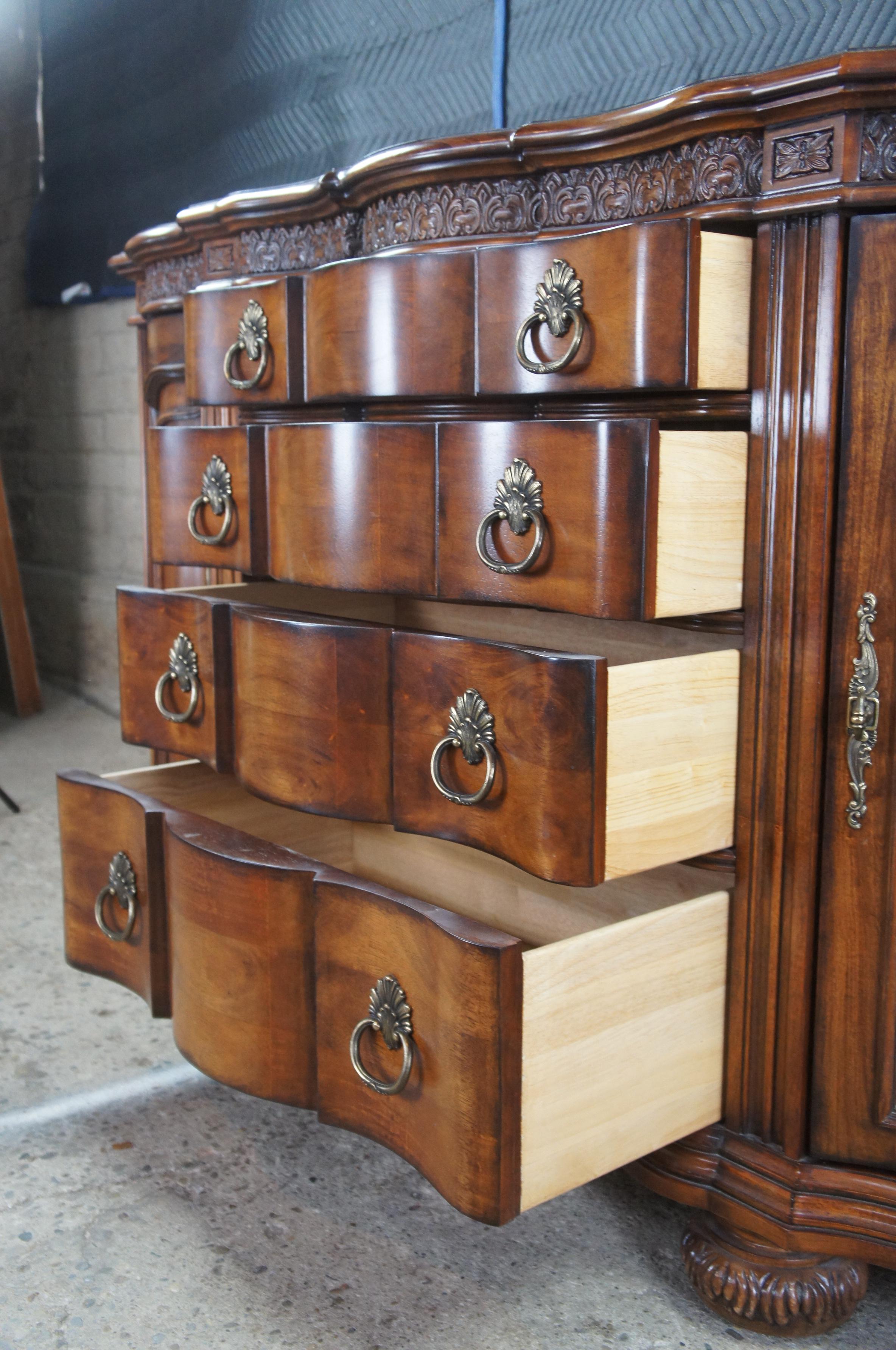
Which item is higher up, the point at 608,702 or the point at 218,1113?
the point at 608,702

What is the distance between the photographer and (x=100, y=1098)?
1.52m

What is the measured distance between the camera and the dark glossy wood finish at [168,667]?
127 centimetres

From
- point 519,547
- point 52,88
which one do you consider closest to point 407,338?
point 519,547

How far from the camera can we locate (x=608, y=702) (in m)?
0.94

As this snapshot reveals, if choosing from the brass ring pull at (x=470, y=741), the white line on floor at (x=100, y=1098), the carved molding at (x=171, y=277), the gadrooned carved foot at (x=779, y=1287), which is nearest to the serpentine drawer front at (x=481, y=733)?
the brass ring pull at (x=470, y=741)

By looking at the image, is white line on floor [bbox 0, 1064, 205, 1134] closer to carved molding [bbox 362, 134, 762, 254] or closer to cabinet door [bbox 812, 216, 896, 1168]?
cabinet door [bbox 812, 216, 896, 1168]

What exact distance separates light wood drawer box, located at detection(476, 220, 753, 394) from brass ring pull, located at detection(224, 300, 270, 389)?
327 mm

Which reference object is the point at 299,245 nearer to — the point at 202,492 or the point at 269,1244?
the point at 202,492

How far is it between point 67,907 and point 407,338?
0.77 meters

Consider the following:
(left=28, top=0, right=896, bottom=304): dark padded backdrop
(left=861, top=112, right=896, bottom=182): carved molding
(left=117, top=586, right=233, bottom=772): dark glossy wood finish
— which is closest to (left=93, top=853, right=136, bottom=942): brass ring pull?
(left=117, top=586, right=233, bottom=772): dark glossy wood finish

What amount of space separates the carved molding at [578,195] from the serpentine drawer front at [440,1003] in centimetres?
58

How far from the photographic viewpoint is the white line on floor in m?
1.46

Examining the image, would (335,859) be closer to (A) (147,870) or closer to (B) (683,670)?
(A) (147,870)

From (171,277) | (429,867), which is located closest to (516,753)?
(429,867)
